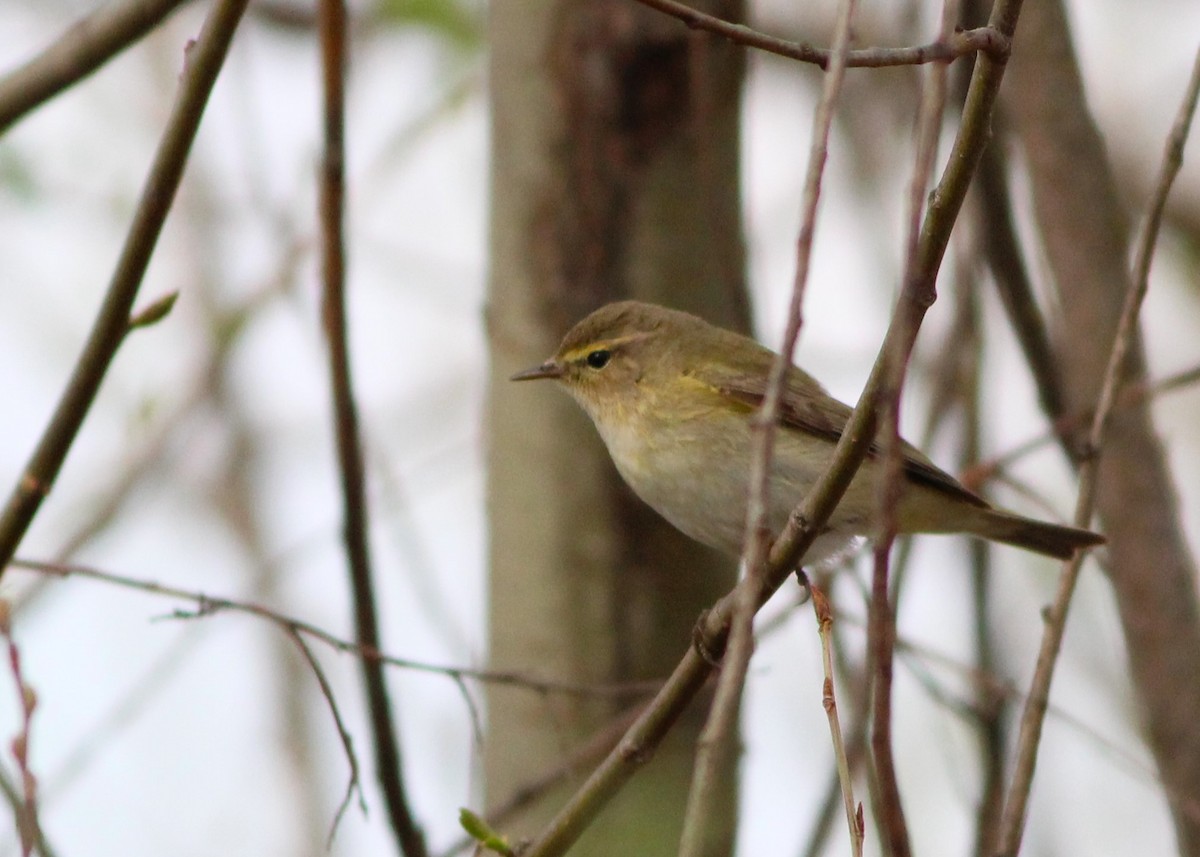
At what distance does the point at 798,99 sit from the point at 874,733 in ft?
22.3

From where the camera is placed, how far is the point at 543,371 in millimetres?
3836

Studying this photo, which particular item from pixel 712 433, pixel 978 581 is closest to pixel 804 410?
pixel 712 433

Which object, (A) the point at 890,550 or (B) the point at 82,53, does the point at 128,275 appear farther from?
(A) the point at 890,550

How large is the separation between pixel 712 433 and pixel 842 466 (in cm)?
190

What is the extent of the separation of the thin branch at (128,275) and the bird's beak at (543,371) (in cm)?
159

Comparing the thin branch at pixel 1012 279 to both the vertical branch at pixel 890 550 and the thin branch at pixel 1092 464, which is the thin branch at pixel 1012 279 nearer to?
the thin branch at pixel 1092 464

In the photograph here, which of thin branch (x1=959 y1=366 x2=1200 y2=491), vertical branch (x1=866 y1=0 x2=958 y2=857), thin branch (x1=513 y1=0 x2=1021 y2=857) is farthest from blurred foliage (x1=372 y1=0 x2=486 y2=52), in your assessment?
vertical branch (x1=866 y1=0 x2=958 y2=857)

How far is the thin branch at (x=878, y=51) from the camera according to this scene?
1.78 metres

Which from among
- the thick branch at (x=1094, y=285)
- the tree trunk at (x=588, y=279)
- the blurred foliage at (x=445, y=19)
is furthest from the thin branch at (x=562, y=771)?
the blurred foliage at (x=445, y=19)

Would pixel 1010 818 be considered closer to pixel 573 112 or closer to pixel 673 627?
pixel 673 627

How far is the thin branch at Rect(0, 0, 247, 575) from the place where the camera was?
2.23 m

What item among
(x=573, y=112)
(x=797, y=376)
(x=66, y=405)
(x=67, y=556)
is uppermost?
(x=573, y=112)

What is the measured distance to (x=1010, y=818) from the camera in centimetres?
244

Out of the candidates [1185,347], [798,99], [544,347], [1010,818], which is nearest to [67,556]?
[544,347]
